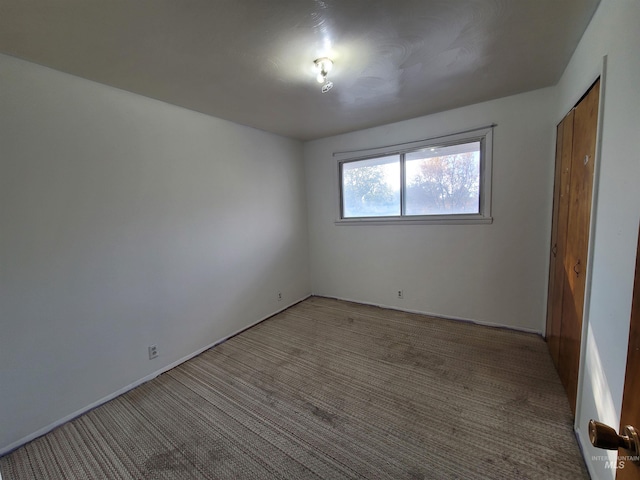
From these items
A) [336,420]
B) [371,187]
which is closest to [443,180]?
[371,187]

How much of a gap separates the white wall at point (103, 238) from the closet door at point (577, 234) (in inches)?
118

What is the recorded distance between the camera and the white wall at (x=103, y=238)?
172 cm

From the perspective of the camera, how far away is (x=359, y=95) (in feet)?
8.23

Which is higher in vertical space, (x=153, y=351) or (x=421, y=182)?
(x=421, y=182)

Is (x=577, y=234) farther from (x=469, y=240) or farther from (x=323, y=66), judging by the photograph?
(x=323, y=66)

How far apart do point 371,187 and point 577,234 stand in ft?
7.68

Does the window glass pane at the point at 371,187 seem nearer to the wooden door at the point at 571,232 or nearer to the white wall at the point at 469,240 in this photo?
the white wall at the point at 469,240

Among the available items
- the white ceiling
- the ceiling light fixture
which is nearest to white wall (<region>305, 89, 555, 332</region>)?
the white ceiling

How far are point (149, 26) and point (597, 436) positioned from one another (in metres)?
2.40

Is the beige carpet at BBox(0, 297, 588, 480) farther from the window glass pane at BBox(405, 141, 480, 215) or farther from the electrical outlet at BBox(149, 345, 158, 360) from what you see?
the window glass pane at BBox(405, 141, 480, 215)

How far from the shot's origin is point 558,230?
90.4 inches

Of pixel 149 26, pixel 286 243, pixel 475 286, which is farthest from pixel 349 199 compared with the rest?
pixel 149 26

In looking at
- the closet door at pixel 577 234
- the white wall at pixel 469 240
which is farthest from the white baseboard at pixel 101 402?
the closet door at pixel 577 234

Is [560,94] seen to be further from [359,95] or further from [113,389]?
[113,389]
